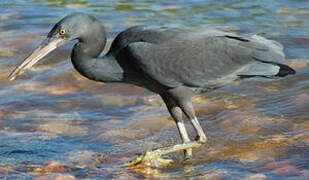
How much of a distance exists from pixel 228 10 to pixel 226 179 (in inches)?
236

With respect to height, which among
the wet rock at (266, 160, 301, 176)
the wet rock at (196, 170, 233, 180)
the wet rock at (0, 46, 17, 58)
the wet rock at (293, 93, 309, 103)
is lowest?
the wet rock at (0, 46, 17, 58)

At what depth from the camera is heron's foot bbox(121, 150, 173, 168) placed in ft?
18.9

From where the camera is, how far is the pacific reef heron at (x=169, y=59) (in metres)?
5.64

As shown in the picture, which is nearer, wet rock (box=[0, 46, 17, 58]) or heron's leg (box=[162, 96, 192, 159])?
heron's leg (box=[162, 96, 192, 159])

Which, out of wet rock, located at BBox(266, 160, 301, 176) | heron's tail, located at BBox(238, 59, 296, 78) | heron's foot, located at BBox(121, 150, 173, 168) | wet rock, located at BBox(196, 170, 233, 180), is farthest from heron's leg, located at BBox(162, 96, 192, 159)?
wet rock, located at BBox(266, 160, 301, 176)

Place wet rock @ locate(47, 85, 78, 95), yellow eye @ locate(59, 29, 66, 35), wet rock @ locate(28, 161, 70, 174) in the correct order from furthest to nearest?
wet rock @ locate(47, 85, 78, 95) < wet rock @ locate(28, 161, 70, 174) < yellow eye @ locate(59, 29, 66, 35)

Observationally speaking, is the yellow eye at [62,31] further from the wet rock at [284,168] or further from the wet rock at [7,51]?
the wet rock at [7,51]

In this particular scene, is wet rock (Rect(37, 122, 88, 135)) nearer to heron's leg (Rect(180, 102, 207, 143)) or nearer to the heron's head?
the heron's head

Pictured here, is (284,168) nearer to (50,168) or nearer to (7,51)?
(50,168)

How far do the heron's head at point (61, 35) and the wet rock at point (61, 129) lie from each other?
123cm

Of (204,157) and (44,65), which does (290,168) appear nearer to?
(204,157)

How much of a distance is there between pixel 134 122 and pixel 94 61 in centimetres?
132

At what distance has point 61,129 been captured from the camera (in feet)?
22.1

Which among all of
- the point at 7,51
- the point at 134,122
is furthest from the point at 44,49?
the point at 7,51
